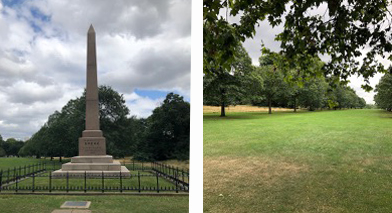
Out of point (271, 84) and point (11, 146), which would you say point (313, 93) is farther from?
point (11, 146)

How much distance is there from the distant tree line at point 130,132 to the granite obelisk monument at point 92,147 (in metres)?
0.43

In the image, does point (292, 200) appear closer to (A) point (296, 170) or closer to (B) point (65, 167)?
(A) point (296, 170)

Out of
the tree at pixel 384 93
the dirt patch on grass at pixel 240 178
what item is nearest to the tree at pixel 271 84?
the dirt patch on grass at pixel 240 178

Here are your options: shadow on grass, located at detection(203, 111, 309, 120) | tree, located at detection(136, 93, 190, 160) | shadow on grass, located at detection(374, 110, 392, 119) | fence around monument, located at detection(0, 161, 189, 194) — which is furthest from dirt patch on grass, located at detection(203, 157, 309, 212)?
tree, located at detection(136, 93, 190, 160)

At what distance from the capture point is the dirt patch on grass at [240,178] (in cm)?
218

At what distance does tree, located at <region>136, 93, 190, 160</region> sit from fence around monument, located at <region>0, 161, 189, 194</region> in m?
0.44

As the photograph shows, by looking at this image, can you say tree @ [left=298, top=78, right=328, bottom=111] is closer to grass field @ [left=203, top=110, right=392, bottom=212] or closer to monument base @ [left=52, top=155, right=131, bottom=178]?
grass field @ [left=203, top=110, right=392, bottom=212]

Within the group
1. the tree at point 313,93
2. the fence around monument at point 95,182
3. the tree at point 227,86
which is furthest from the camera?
the fence around monument at point 95,182

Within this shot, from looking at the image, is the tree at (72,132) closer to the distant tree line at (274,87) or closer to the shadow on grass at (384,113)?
the distant tree line at (274,87)

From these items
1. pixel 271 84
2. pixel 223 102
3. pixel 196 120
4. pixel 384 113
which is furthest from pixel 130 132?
pixel 384 113

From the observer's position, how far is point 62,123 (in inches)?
276

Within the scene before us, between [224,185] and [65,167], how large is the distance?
4.43 metres

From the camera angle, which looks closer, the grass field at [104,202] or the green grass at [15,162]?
the grass field at [104,202]

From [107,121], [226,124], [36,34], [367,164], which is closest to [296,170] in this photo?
[367,164]
